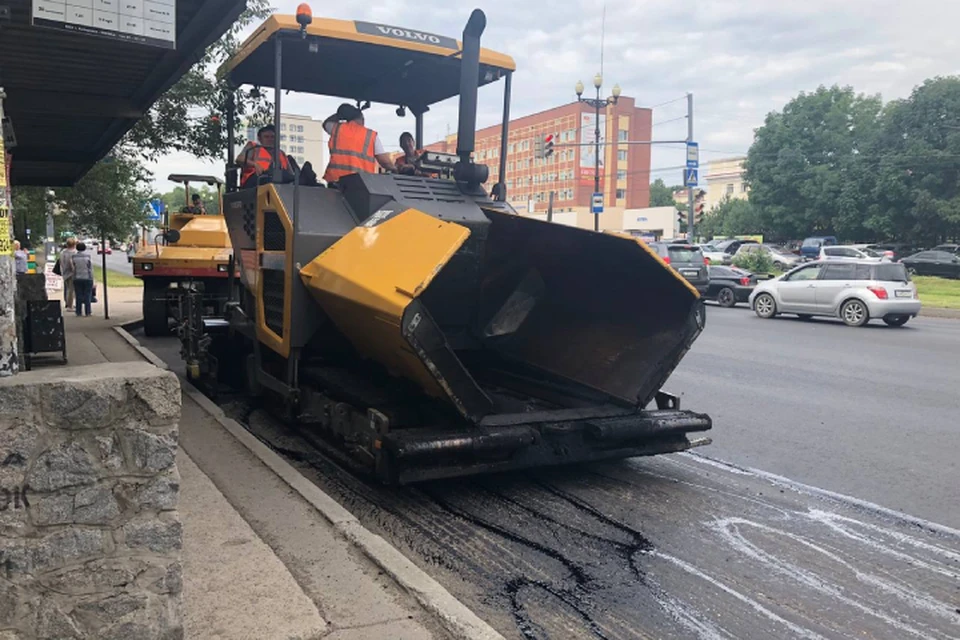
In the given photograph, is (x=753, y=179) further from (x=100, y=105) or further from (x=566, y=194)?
(x=100, y=105)

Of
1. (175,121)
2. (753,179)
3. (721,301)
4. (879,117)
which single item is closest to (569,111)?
(753,179)

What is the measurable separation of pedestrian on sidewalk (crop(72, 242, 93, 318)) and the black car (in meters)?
15.5

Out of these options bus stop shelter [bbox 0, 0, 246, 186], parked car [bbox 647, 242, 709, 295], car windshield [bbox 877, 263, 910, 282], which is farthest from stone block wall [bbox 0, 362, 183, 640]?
parked car [bbox 647, 242, 709, 295]

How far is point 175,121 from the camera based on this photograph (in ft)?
42.1

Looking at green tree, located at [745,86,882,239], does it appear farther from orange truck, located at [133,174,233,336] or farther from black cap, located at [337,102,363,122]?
black cap, located at [337,102,363,122]

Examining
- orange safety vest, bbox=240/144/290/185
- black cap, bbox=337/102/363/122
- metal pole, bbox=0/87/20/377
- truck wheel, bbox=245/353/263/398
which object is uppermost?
black cap, bbox=337/102/363/122

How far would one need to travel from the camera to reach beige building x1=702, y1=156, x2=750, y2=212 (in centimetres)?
11075

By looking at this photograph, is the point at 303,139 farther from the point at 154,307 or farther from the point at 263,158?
A: the point at 154,307

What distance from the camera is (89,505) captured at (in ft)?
9.01

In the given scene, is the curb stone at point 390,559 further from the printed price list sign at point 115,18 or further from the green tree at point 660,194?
the green tree at point 660,194

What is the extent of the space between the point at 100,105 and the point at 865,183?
46626mm

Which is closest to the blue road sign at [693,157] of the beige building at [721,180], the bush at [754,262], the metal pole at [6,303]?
the bush at [754,262]

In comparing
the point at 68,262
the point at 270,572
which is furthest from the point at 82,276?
the point at 270,572

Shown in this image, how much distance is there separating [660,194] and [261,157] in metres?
112
